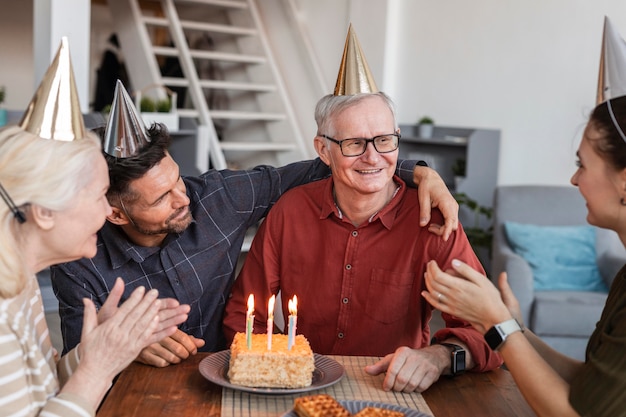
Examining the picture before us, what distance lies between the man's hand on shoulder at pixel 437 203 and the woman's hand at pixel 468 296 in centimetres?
45

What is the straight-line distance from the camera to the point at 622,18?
16.8 ft

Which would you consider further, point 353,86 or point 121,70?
point 121,70

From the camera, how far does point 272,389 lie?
170 cm

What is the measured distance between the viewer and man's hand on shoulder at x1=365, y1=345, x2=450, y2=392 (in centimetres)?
179

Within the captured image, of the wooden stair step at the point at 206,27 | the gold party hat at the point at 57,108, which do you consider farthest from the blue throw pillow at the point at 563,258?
the wooden stair step at the point at 206,27

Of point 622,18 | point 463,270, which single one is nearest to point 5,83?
point 622,18

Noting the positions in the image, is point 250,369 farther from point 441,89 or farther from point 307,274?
point 441,89

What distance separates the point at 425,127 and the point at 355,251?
4089 mm

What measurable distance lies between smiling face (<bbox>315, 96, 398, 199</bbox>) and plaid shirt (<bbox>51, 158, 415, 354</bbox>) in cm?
17

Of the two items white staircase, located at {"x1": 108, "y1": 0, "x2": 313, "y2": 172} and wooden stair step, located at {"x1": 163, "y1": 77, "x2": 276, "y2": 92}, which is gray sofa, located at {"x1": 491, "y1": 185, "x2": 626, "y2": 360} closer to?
white staircase, located at {"x1": 108, "y1": 0, "x2": 313, "y2": 172}

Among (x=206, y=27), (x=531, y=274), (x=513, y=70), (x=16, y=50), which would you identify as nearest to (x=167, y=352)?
(x=531, y=274)

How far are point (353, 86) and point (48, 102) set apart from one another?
3.21 ft

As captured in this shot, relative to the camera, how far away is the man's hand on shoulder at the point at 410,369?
1785mm

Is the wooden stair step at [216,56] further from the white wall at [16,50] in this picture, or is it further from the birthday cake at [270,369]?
the birthday cake at [270,369]
